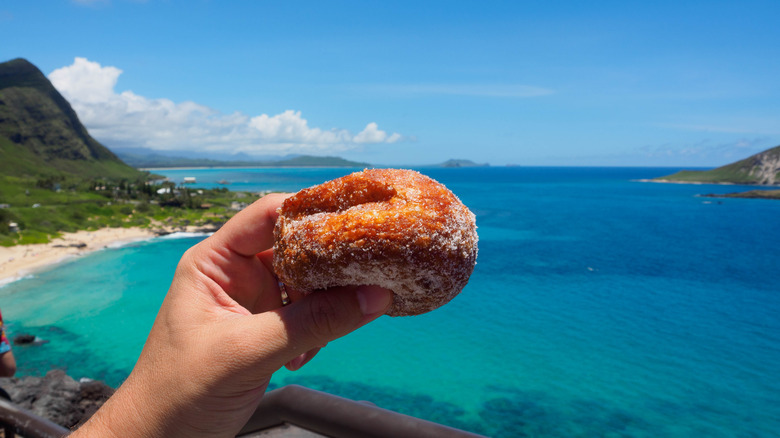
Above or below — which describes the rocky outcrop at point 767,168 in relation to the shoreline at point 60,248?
above

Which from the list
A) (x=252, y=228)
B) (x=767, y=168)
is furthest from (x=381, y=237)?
(x=767, y=168)

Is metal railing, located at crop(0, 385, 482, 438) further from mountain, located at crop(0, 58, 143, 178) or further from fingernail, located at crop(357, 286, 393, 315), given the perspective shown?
mountain, located at crop(0, 58, 143, 178)

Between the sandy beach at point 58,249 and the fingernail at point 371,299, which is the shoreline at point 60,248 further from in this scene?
the fingernail at point 371,299

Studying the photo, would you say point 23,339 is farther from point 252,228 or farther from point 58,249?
point 252,228

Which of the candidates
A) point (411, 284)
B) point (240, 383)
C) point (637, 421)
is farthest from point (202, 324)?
point (637, 421)

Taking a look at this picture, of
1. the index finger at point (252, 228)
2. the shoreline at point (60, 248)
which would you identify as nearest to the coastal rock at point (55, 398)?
the index finger at point (252, 228)
